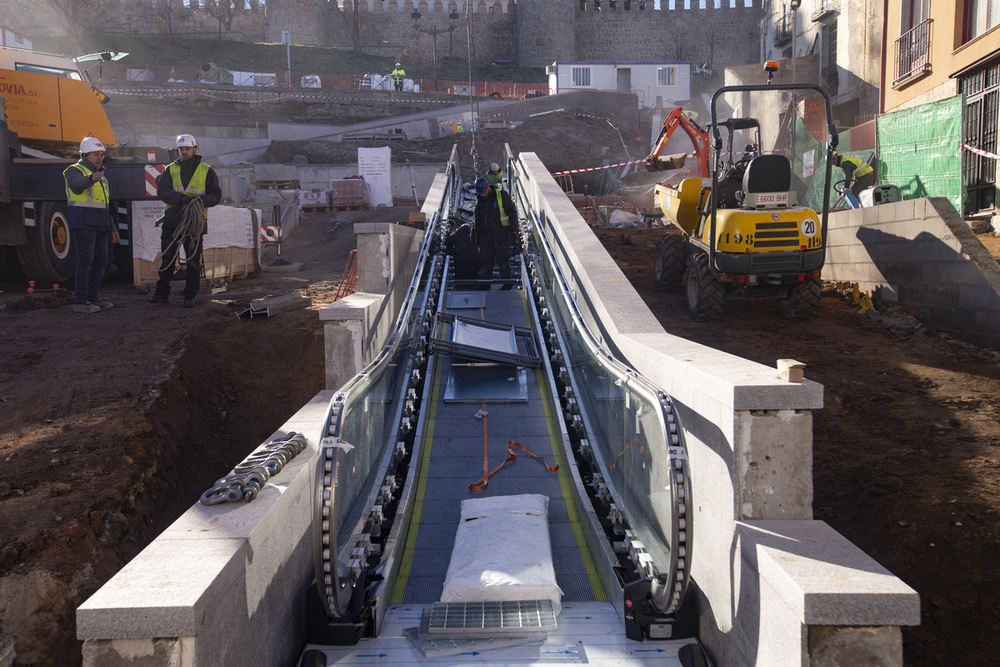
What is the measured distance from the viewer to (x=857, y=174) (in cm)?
1400

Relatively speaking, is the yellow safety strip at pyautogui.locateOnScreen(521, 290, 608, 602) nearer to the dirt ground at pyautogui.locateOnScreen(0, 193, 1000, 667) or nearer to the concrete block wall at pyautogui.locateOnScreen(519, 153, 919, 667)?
the concrete block wall at pyautogui.locateOnScreen(519, 153, 919, 667)

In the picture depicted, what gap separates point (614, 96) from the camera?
39125 millimetres

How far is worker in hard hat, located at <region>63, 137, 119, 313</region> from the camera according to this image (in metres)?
9.42

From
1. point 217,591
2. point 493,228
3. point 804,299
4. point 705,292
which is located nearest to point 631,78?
point 493,228

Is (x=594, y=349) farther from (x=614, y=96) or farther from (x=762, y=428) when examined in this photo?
(x=614, y=96)

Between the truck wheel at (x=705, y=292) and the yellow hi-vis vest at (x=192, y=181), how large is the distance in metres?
6.30

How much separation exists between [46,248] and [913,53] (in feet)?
60.0

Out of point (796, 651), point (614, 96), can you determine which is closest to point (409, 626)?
point (796, 651)

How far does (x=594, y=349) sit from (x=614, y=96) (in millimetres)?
36102

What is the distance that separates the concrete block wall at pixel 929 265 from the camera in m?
8.26

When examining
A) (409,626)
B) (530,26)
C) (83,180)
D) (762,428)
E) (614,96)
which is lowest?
(409,626)

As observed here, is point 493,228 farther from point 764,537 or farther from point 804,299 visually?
point 764,537

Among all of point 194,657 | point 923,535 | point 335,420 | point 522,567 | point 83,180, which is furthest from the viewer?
point 83,180

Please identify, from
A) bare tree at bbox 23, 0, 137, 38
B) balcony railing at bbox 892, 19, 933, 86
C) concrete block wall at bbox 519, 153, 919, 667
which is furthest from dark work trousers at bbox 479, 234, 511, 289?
bare tree at bbox 23, 0, 137, 38
